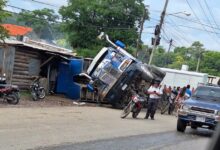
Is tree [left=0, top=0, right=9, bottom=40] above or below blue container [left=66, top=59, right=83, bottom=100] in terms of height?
above

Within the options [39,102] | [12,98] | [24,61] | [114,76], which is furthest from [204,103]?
[24,61]

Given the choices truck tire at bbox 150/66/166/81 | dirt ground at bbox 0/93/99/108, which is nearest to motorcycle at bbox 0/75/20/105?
dirt ground at bbox 0/93/99/108

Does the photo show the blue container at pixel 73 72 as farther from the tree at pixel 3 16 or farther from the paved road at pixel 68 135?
the paved road at pixel 68 135

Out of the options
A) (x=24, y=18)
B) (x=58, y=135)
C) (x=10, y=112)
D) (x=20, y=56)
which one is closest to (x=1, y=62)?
(x=20, y=56)

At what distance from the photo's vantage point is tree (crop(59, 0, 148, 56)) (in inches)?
1709

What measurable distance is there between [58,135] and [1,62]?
41.8 feet

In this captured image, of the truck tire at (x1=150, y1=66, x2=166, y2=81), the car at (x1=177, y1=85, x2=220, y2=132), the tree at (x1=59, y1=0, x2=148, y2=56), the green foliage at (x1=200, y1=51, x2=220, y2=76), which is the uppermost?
the tree at (x1=59, y1=0, x2=148, y2=56)

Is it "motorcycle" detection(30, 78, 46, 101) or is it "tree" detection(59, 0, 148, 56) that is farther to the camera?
"tree" detection(59, 0, 148, 56)

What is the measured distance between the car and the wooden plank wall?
10.00 metres

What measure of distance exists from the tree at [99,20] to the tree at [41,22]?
44.3 meters

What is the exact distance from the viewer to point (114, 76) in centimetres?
2412

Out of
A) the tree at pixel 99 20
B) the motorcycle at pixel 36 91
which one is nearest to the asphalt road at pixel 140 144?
the motorcycle at pixel 36 91

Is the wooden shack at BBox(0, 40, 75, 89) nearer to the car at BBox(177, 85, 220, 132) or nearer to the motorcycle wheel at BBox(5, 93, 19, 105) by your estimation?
the motorcycle wheel at BBox(5, 93, 19, 105)

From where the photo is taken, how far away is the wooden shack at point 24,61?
23.1 m
